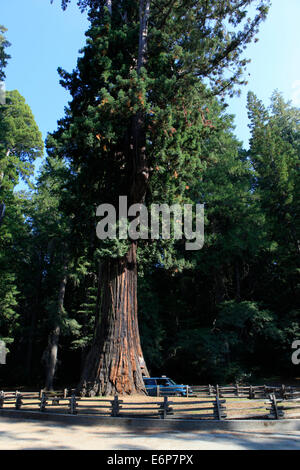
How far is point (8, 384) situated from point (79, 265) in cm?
1441

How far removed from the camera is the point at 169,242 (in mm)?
16062

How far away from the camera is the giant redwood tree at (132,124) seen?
41.1 feet

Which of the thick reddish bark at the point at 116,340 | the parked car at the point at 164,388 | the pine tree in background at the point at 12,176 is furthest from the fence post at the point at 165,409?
the pine tree in background at the point at 12,176

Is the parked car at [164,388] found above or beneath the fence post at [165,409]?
beneath

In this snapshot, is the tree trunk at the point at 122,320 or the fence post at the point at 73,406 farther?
the tree trunk at the point at 122,320

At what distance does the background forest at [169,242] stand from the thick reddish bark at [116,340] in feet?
5.75

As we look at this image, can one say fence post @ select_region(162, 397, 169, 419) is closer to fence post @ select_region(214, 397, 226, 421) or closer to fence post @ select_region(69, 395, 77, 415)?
fence post @ select_region(214, 397, 226, 421)

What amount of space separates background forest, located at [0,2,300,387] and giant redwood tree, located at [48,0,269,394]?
102 millimetres

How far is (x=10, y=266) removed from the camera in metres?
28.6

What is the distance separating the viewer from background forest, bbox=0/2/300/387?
47.8ft

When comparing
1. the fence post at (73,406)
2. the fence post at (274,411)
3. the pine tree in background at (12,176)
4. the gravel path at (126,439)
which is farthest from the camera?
the pine tree in background at (12,176)

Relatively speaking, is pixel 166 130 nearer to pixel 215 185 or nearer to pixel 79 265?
pixel 215 185

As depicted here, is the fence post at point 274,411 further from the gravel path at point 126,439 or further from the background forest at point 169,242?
the background forest at point 169,242

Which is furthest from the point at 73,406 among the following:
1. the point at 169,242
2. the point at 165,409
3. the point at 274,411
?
the point at 169,242
